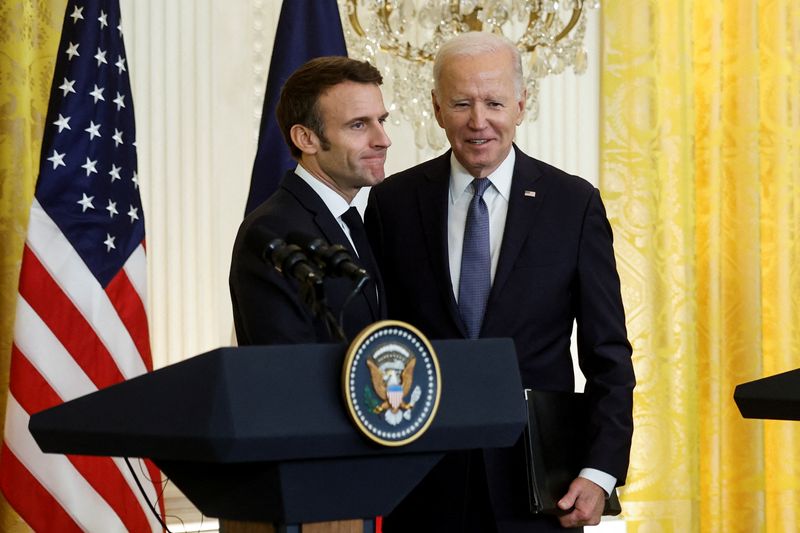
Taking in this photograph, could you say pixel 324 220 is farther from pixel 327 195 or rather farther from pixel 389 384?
pixel 389 384

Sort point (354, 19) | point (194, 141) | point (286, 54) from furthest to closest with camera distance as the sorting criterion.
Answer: point (194, 141), point (286, 54), point (354, 19)

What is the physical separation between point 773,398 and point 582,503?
58 cm

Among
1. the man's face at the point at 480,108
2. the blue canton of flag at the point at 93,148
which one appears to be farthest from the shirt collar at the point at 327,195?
the blue canton of flag at the point at 93,148

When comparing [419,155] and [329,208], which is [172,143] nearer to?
[419,155]

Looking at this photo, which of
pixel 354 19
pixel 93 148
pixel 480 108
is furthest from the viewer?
pixel 354 19

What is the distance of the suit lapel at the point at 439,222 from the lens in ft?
7.72

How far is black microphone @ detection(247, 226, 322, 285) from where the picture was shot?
1.41 m

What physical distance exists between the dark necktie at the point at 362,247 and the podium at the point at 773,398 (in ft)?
2.53

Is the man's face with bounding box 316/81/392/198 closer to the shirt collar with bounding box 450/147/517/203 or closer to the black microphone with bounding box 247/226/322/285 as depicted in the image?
the shirt collar with bounding box 450/147/517/203

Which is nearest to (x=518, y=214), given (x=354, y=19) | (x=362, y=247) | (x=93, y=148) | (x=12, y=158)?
(x=362, y=247)

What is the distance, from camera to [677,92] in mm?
4738

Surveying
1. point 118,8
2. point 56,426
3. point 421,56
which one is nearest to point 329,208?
point 56,426

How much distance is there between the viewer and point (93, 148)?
355 cm

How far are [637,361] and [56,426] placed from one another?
3.60 meters
